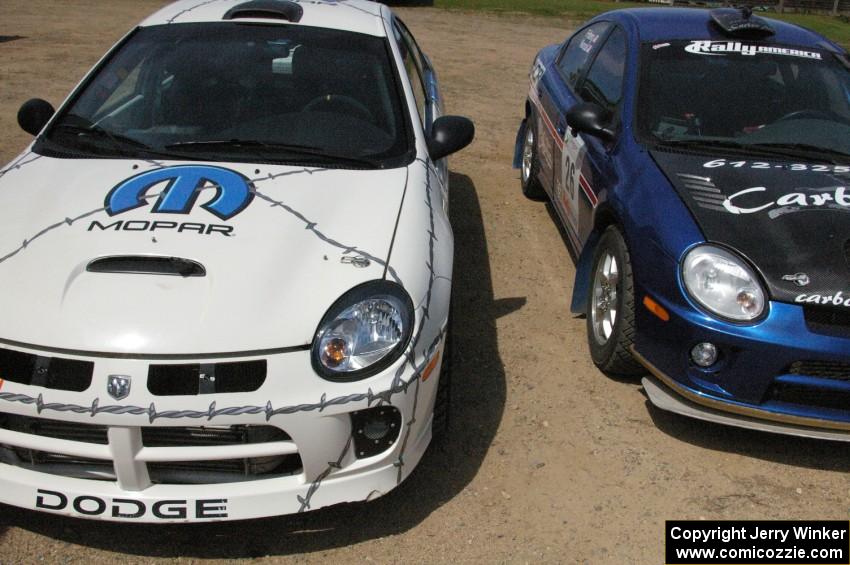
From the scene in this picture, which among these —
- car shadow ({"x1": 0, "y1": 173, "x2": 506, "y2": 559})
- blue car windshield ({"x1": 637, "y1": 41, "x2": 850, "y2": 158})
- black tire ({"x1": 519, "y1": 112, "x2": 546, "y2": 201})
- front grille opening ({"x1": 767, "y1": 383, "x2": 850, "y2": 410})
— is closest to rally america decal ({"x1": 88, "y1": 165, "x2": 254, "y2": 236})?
car shadow ({"x1": 0, "y1": 173, "x2": 506, "y2": 559})

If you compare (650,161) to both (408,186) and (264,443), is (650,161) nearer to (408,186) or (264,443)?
(408,186)

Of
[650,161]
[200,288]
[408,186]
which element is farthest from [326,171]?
[650,161]

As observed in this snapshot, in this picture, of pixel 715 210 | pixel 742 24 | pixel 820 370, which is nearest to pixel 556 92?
pixel 742 24

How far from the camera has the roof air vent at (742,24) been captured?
4.65 m

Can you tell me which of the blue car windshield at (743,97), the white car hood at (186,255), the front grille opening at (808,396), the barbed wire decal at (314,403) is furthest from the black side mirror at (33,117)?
the front grille opening at (808,396)

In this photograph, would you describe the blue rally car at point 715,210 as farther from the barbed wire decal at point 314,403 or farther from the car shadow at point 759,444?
the barbed wire decal at point 314,403

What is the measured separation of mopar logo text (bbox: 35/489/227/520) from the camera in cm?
268

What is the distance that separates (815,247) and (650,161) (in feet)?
2.83

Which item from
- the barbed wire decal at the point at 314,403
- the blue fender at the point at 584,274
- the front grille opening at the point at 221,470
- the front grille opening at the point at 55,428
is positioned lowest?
the blue fender at the point at 584,274

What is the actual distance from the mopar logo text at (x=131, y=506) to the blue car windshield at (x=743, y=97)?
260cm

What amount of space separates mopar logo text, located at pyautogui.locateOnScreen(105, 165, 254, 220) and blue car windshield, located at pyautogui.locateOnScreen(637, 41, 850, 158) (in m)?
1.95

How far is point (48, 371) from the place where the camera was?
103 inches

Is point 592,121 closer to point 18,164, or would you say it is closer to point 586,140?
point 586,140

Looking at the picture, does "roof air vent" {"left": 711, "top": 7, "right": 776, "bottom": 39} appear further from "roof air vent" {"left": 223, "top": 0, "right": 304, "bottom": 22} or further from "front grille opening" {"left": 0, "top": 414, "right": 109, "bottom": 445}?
"front grille opening" {"left": 0, "top": 414, "right": 109, "bottom": 445}
